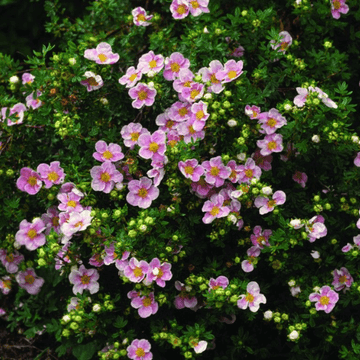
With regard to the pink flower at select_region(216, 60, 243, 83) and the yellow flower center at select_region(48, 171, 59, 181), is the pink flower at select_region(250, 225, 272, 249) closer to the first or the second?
the pink flower at select_region(216, 60, 243, 83)

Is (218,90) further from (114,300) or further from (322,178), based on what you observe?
(114,300)

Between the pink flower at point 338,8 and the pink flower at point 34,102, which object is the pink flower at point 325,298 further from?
the pink flower at point 34,102

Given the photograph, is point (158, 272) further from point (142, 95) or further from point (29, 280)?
point (29, 280)

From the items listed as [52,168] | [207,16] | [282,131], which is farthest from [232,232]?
[207,16]

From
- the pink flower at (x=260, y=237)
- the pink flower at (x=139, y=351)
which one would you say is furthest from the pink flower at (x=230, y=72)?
the pink flower at (x=139, y=351)

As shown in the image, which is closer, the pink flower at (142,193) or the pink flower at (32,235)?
the pink flower at (142,193)

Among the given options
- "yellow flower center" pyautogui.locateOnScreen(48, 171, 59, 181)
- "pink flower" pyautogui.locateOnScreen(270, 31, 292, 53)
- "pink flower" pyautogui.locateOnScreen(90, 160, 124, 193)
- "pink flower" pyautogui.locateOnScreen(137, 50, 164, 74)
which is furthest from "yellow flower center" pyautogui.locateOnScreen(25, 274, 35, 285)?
"pink flower" pyautogui.locateOnScreen(270, 31, 292, 53)
